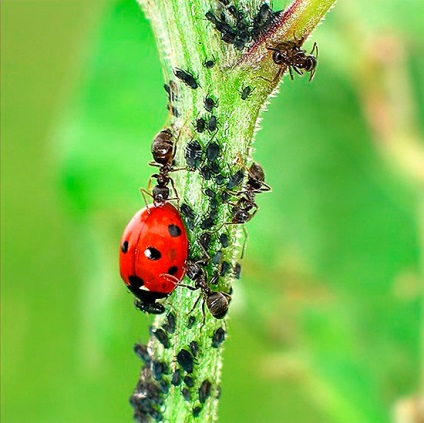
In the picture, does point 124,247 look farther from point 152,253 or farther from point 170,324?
point 170,324

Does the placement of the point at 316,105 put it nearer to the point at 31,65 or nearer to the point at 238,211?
the point at 238,211

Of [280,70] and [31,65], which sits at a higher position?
[31,65]

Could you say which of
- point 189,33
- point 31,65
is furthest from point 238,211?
point 31,65

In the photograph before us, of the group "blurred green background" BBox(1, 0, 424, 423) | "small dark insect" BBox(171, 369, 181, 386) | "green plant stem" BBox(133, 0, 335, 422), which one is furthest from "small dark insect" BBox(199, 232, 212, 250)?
"blurred green background" BBox(1, 0, 424, 423)

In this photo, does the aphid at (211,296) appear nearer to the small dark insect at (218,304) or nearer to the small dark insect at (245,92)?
the small dark insect at (218,304)

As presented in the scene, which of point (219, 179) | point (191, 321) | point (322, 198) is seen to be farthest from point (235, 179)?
point (322, 198)

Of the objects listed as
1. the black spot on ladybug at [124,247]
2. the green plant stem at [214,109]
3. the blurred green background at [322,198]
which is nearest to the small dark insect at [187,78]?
the green plant stem at [214,109]
